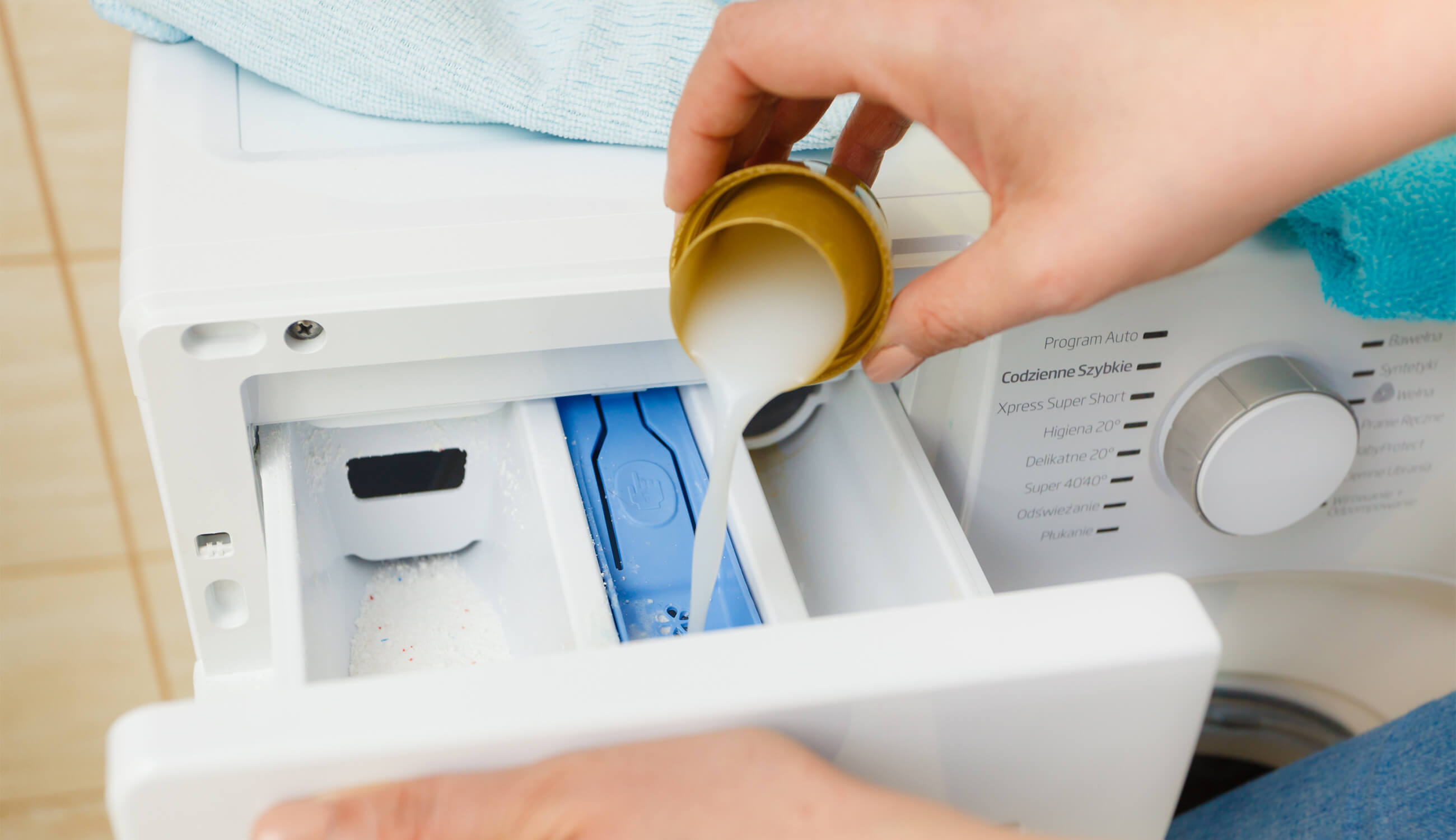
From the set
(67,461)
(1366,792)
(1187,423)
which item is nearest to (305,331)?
(1187,423)

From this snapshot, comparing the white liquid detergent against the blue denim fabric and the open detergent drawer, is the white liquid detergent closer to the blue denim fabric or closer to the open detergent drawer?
the open detergent drawer

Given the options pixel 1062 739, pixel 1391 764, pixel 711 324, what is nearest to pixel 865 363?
pixel 711 324

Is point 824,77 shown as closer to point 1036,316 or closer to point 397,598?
point 1036,316

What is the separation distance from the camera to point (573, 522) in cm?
47

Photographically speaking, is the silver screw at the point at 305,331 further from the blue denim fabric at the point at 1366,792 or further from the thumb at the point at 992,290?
the blue denim fabric at the point at 1366,792

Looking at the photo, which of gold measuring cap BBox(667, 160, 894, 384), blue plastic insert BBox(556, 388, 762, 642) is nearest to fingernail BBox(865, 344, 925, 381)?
gold measuring cap BBox(667, 160, 894, 384)

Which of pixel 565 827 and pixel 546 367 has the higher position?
pixel 546 367

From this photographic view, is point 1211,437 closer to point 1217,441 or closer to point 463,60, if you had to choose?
point 1217,441

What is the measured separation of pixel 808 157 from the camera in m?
0.55

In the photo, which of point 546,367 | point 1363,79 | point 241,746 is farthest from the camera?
point 546,367

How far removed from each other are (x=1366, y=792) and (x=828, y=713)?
1.44 ft

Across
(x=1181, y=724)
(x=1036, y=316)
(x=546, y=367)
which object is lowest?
(x=1181, y=724)

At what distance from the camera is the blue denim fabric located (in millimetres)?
539

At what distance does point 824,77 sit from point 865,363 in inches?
4.5
